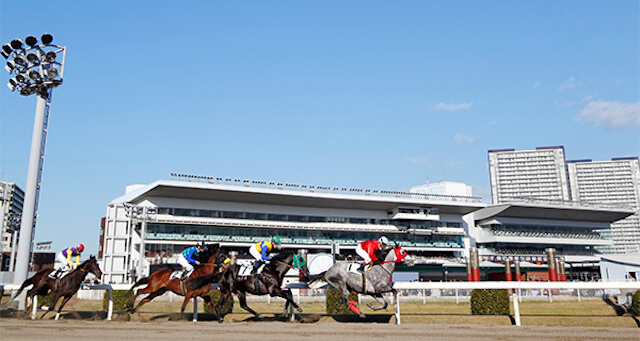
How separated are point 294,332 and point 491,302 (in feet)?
15.8

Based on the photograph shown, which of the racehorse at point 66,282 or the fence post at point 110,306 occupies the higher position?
the racehorse at point 66,282

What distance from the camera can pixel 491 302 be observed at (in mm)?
10281

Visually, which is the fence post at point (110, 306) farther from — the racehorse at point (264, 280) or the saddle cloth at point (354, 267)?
the saddle cloth at point (354, 267)

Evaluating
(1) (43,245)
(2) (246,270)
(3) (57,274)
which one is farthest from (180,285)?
(1) (43,245)

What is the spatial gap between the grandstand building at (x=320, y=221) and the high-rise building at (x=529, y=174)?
97.1 meters

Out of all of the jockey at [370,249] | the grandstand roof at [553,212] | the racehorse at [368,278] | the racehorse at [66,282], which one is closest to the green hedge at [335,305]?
the racehorse at [368,278]

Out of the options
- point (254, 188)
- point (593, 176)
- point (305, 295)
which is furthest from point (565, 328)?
point (593, 176)

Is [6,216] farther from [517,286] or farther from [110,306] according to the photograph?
[517,286]

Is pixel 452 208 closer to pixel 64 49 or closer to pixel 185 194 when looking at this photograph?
pixel 185 194

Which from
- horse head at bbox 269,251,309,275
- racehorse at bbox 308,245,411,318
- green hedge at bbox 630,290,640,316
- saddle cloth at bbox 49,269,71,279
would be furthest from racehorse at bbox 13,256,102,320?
green hedge at bbox 630,290,640,316

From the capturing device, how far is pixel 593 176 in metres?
162

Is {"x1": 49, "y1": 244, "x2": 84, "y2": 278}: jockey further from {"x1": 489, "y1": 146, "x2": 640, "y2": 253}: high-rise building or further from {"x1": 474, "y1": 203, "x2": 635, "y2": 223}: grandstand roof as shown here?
{"x1": 489, "y1": 146, "x2": 640, "y2": 253}: high-rise building

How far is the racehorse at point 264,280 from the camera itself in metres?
9.64

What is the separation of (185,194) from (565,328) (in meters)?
41.7
